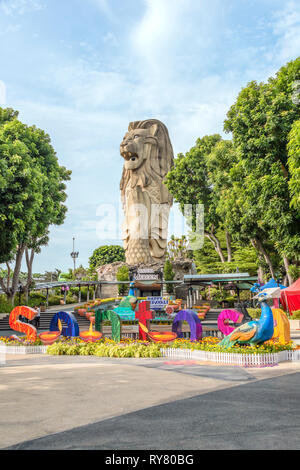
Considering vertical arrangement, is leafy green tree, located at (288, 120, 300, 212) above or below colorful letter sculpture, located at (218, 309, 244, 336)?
above

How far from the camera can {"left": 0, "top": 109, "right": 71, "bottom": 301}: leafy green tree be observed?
23.3 metres

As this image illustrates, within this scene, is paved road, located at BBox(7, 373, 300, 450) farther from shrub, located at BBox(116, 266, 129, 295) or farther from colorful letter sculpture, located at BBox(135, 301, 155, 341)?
shrub, located at BBox(116, 266, 129, 295)

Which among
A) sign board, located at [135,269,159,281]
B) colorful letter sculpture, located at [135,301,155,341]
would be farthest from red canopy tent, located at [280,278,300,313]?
sign board, located at [135,269,159,281]

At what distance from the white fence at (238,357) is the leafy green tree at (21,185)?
46.3 ft

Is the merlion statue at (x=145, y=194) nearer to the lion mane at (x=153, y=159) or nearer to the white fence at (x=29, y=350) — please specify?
the lion mane at (x=153, y=159)

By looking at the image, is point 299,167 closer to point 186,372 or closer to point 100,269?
point 186,372

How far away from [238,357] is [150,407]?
5.76 meters

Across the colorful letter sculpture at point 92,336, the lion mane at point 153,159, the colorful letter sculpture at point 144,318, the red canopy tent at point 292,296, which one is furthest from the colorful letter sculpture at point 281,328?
the lion mane at point 153,159

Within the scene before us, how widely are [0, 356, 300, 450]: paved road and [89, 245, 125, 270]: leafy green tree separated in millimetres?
88351

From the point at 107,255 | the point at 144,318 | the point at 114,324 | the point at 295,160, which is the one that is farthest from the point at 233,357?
the point at 107,255

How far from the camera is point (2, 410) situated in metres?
6.57

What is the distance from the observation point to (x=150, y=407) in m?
6.68
